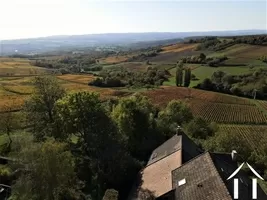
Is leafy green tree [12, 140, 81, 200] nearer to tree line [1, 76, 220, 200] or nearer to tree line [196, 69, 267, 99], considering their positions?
tree line [1, 76, 220, 200]

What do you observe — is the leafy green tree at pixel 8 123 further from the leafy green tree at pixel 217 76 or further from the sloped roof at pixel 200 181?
the leafy green tree at pixel 217 76

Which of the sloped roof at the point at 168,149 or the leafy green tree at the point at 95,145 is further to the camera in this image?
the sloped roof at the point at 168,149

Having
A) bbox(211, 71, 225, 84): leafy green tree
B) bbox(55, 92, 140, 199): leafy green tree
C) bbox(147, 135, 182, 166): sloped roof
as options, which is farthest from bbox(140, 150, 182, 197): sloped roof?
bbox(211, 71, 225, 84): leafy green tree

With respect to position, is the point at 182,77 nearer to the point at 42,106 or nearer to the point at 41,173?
the point at 42,106

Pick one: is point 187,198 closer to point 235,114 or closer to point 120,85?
point 235,114

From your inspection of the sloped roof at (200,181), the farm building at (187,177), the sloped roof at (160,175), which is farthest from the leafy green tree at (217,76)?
the sloped roof at (200,181)

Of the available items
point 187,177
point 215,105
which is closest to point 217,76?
point 215,105

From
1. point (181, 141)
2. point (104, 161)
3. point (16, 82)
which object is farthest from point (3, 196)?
point (16, 82)
